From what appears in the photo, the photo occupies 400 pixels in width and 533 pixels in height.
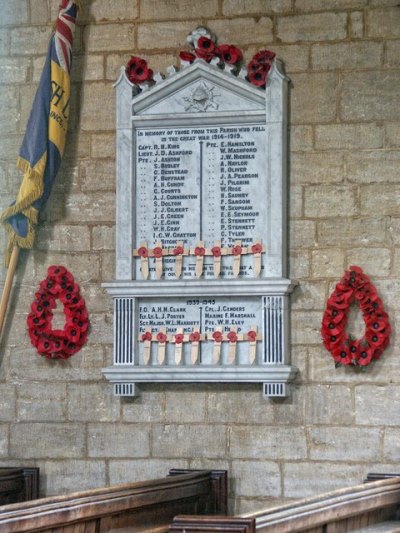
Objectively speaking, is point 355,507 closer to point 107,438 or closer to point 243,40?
point 107,438

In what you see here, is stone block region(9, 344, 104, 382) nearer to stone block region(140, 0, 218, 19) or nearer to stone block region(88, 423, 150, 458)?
stone block region(88, 423, 150, 458)

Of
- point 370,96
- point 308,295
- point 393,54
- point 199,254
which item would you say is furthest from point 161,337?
point 393,54

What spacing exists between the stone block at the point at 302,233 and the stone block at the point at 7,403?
1.72m

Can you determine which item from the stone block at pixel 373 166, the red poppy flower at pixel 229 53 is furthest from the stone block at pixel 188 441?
the red poppy flower at pixel 229 53

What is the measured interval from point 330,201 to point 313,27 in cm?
92

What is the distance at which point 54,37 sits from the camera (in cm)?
749

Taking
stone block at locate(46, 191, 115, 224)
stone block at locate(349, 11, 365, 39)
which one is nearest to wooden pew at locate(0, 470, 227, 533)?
stone block at locate(46, 191, 115, 224)

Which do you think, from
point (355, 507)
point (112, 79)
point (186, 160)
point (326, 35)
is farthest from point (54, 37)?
point (355, 507)

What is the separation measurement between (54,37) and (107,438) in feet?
7.12

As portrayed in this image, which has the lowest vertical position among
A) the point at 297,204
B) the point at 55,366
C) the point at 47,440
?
the point at 47,440

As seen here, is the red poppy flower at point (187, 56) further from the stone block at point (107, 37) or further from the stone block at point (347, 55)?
the stone block at point (347, 55)

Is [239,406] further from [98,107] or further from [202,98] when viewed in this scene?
[98,107]

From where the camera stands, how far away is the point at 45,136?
7.46 meters

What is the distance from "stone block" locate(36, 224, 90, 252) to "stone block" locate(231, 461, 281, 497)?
1.44 metres
